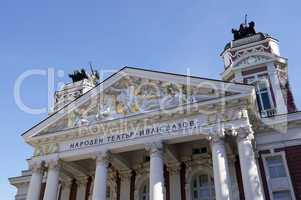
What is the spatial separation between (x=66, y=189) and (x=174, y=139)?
11.5m

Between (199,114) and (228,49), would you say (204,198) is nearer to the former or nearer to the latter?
(199,114)

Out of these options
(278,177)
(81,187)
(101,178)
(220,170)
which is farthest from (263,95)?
(81,187)

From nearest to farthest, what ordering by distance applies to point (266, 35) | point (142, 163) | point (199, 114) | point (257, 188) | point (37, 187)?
point (257, 188) < point (199, 114) < point (37, 187) < point (142, 163) < point (266, 35)

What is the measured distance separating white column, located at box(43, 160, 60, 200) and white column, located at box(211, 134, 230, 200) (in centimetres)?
1083

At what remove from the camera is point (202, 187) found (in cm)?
2536

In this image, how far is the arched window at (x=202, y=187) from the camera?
983 inches

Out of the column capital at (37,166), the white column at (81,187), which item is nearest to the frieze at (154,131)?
the column capital at (37,166)

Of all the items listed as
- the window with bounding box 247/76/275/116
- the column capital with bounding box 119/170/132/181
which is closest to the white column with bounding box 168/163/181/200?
the column capital with bounding box 119/170/132/181

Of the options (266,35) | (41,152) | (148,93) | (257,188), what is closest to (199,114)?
(148,93)

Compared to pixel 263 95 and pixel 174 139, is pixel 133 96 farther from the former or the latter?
pixel 263 95

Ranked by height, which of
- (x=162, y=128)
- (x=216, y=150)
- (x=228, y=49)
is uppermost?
(x=228, y=49)

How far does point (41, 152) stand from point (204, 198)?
11893 mm

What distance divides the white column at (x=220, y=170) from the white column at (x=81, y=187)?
40.0 feet

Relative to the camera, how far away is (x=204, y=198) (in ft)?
81.8
